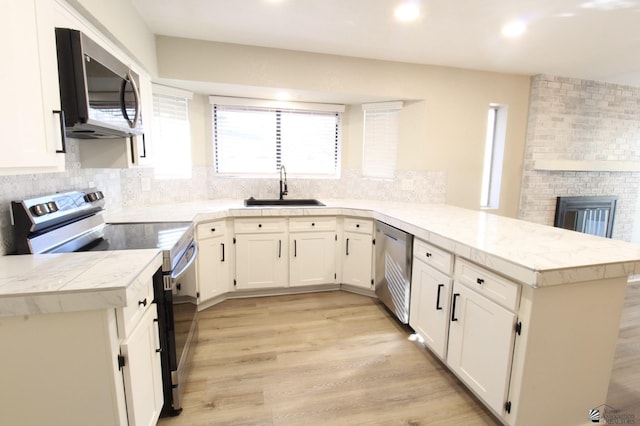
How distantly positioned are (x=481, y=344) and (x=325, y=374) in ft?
3.34

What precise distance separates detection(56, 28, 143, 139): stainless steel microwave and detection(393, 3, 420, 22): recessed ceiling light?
192 centimetres

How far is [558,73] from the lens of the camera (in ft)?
11.8

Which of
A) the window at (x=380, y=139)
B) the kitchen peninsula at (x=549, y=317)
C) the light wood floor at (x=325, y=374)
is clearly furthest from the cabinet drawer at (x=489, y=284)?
the window at (x=380, y=139)

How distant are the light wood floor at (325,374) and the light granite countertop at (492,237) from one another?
906 mm

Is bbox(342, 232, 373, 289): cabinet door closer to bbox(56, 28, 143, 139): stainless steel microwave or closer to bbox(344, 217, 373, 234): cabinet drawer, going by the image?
bbox(344, 217, 373, 234): cabinet drawer

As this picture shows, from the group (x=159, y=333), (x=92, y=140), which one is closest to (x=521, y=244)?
(x=159, y=333)

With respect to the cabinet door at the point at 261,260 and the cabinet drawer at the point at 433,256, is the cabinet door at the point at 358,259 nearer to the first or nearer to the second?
the cabinet door at the point at 261,260

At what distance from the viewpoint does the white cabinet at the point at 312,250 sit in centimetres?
319

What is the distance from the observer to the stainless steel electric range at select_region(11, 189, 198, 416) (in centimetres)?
147

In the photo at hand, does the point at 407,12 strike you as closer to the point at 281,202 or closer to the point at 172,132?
the point at 281,202

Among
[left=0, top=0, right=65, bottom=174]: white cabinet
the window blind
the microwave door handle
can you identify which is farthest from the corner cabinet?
the window blind

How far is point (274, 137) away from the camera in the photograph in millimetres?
3701

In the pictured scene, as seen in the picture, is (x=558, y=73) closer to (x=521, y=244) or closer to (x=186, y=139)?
(x=521, y=244)

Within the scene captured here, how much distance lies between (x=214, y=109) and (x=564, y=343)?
3.60 m
